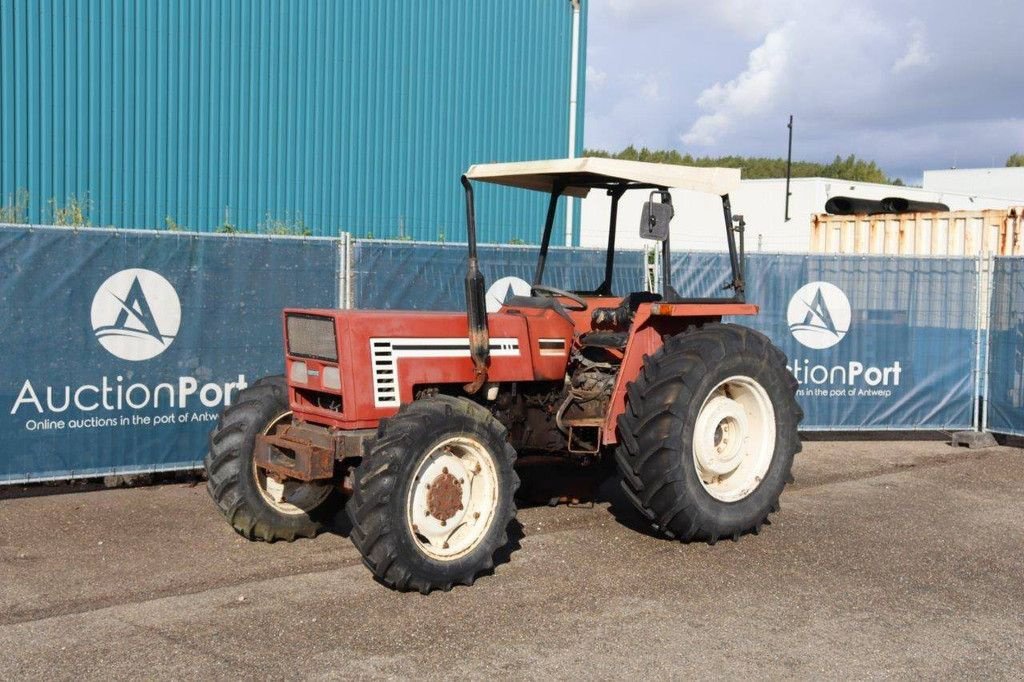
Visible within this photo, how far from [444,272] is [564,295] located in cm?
233

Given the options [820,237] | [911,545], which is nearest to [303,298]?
[911,545]

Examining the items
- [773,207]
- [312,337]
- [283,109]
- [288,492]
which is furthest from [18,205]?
[773,207]

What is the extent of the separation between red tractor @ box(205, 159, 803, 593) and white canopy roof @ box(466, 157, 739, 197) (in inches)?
0.6

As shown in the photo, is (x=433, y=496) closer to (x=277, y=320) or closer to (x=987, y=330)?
(x=277, y=320)

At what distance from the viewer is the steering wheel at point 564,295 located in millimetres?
7215

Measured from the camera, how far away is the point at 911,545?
6957mm

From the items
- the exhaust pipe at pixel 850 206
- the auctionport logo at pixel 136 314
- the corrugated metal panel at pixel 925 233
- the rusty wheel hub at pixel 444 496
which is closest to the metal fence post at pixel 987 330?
the corrugated metal panel at pixel 925 233

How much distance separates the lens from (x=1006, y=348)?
10648 millimetres

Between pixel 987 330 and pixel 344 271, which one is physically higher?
pixel 344 271

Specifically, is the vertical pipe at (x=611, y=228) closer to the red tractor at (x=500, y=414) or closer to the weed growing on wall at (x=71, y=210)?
the red tractor at (x=500, y=414)

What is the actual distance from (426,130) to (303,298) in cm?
845

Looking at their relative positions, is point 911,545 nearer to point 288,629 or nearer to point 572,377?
point 572,377

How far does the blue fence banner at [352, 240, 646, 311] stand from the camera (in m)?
9.09

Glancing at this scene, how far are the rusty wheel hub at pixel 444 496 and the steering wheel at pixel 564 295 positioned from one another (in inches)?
72.3
